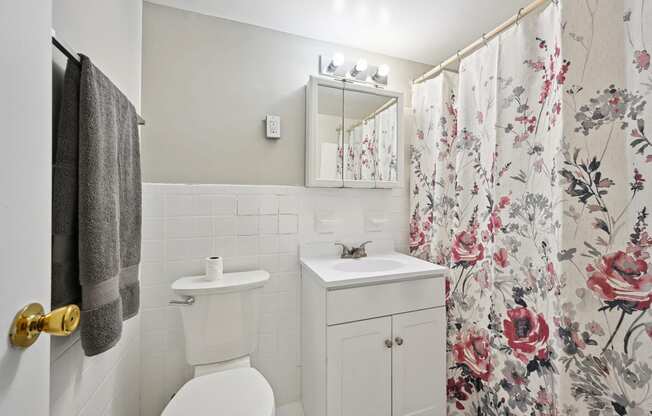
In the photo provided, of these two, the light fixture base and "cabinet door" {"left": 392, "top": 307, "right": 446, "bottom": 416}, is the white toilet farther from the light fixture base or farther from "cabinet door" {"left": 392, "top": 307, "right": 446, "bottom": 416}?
the light fixture base

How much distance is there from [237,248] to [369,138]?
3.40 ft

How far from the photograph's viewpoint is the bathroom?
63cm

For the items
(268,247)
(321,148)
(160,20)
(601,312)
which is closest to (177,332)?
(268,247)

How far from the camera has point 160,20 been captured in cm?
133

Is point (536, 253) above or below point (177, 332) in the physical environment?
above

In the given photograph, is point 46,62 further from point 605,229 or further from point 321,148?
point 605,229

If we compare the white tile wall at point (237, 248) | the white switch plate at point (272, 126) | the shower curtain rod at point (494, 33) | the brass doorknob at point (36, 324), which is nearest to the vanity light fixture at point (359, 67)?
the shower curtain rod at point (494, 33)

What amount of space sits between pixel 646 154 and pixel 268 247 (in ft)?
4.89

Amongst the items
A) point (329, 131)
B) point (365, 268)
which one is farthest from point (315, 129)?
point (365, 268)

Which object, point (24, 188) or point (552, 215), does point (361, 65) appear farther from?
point (24, 188)

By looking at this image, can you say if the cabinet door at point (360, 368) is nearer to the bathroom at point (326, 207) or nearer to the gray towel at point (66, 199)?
the bathroom at point (326, 207)

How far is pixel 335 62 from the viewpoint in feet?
5.16

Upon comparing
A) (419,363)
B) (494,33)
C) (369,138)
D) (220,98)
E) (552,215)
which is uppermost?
(494,33)

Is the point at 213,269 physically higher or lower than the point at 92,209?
lower
